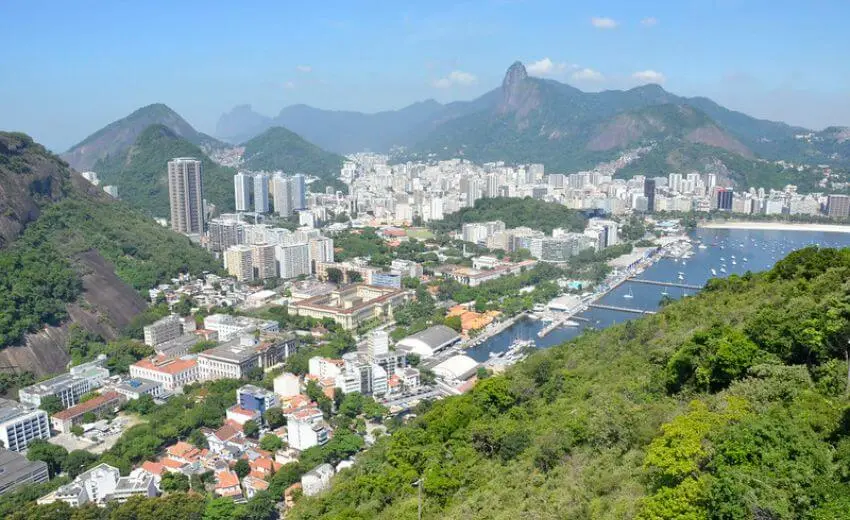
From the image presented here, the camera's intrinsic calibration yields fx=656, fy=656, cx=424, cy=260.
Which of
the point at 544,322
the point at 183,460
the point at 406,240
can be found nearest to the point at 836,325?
the point at 183,460

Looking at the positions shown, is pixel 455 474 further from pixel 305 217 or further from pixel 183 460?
pixel 305 217

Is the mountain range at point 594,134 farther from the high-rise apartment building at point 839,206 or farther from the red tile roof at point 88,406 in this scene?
the red tile roof at point 88,406

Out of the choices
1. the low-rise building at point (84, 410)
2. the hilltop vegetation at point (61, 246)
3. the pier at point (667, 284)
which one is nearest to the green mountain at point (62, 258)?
the hilltop vegetation at point (61, 246)

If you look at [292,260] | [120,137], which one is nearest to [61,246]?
[292,260]

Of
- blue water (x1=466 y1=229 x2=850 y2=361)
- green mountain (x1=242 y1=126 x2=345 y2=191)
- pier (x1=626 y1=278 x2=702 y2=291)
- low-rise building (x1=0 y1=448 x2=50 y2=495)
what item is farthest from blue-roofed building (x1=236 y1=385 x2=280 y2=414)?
green mountain (x1=242 y1=126 x2=345 y2=191)

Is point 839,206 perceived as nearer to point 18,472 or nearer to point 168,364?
point 168,364

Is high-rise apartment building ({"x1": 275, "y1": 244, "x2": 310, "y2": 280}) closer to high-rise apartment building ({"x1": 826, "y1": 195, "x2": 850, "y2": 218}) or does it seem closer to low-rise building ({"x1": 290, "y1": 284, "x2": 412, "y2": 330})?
low-rise building ({"x1": 290, "y1": 284, "x2": 412, "y2": 330})
